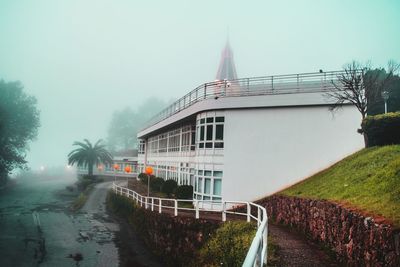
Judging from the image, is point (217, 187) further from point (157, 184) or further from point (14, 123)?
point (14, 123)

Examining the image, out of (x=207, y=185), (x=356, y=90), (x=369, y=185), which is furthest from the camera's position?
(x=207, y=185)

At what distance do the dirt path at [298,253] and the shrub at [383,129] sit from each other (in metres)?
6.63

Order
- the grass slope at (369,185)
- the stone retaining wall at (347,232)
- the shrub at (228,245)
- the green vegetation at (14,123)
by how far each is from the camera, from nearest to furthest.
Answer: the stone retaining wall at (347,232) < the grass slope at (369,185) < the shrub at (228,245) < the green vegetation at (14,123)

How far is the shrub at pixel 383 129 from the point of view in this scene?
48.5 feet

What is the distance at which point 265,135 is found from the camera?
19.8 metres

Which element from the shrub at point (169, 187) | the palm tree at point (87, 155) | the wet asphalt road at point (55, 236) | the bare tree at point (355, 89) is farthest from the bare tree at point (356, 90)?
the palm tree at point (87, 155)

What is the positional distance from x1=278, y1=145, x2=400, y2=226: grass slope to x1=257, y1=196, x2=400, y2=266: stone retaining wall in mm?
338

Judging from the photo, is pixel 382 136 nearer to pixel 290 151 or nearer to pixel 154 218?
pixel 290 151

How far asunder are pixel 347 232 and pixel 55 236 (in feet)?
59.0

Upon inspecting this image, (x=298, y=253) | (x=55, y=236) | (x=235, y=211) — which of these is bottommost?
(x=55, y=236)

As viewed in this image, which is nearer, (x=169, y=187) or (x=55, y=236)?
(x=55, y=236)

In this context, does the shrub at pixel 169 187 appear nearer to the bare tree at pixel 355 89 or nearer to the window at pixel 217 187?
the window at pixel 217 187

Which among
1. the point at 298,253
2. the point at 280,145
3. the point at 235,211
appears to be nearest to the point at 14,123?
the point at 235,211

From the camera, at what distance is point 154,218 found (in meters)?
18.6
